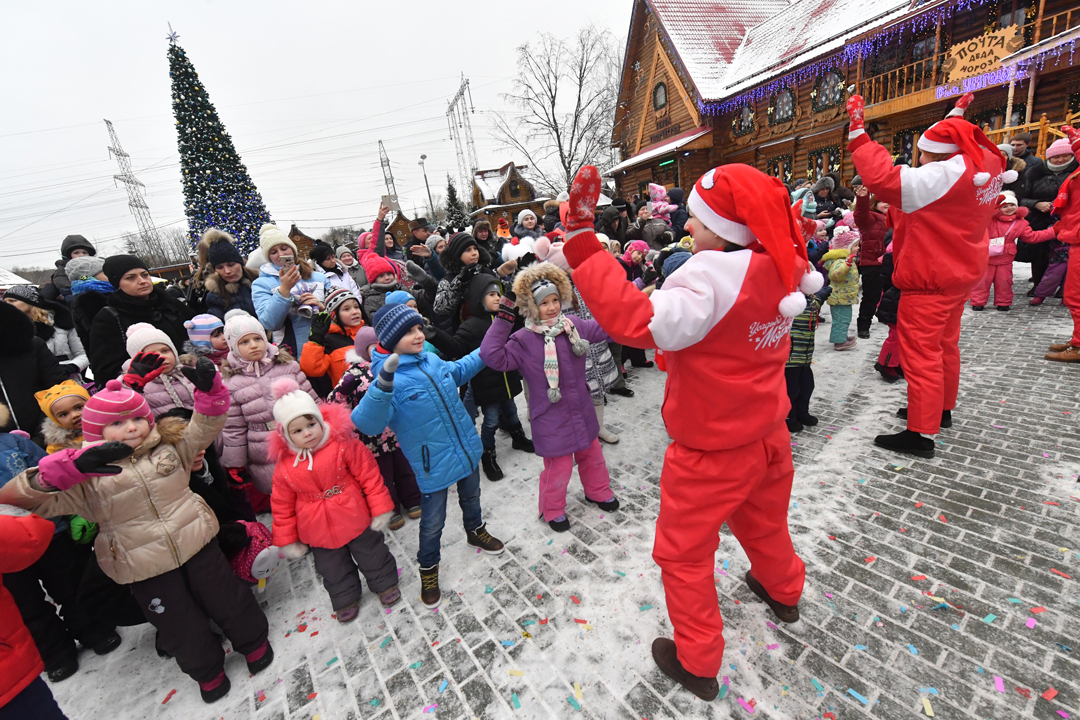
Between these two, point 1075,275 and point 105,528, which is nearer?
point 105,528

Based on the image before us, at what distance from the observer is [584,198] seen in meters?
1.64

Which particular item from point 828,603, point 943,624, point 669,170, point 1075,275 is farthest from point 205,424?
point 669,170

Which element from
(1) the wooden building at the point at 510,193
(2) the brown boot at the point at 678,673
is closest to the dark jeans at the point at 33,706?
(2) the brown boot at the point at 678,673

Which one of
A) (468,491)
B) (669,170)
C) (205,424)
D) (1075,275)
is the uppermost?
(669,170)

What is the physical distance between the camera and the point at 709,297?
1.58 m

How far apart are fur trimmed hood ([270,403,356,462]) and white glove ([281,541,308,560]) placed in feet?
1.62

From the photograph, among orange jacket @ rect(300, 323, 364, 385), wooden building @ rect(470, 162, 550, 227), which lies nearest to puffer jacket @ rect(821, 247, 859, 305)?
orange jacket @ rect(300, 323, 364, 385)

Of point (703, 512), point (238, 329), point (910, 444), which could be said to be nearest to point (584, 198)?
point (703, 512)

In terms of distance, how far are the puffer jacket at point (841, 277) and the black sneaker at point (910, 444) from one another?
9.27 ft

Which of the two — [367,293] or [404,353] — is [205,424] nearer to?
[404,353]

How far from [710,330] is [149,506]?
108 inches

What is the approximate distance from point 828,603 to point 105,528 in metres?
3.68

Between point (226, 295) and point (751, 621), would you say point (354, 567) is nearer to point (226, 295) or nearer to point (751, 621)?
point (751, 621)

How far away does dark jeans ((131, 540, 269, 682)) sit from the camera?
228cm
